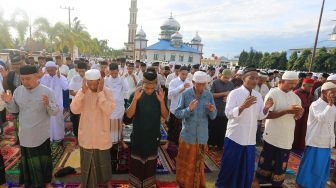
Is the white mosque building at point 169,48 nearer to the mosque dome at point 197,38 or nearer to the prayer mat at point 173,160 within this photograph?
the mosque dome at point 197,38

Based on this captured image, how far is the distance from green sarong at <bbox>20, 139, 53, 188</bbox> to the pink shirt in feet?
2.04

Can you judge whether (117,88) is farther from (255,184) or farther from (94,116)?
(255,184)

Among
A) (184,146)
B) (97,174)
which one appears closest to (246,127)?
(184,146)

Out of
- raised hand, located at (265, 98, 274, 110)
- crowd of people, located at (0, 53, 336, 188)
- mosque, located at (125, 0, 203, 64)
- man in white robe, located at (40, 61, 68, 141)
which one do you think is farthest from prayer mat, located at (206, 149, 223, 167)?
mosque, located at (125, 0, 203, 64)

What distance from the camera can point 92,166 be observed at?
3.56m

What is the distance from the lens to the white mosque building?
199 feet

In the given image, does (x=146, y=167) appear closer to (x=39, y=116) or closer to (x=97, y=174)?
(x=97, y=174)

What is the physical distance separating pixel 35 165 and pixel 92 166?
79 cm

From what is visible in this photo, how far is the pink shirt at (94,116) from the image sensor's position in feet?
11.2

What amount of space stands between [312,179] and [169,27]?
60576 mm

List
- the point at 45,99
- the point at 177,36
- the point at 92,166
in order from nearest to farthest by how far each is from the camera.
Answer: the point at 45,99, the point at 92,166, the point at 177,36

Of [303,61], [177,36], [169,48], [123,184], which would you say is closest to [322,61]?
[303,61]

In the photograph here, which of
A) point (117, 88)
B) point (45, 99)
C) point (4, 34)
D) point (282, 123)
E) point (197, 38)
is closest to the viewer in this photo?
point (45, 99)

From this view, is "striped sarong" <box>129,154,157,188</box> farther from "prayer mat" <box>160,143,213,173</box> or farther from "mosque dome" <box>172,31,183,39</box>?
"mosque dome" <box>172,31,183,39</box>
